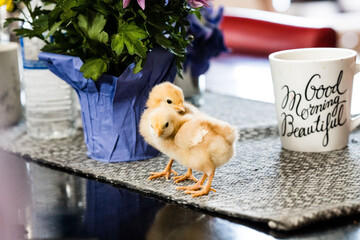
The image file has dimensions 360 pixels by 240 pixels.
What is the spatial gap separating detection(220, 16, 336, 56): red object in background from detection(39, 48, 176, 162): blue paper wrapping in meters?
0.63

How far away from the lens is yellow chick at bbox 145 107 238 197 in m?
0.65

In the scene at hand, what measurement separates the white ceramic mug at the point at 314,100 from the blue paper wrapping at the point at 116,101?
164 mm

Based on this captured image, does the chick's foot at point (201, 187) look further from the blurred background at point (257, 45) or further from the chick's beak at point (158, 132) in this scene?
the blurred background at point (257, 45)

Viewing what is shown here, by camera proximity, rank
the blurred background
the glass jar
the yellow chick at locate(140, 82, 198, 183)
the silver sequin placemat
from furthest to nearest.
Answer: the blurred background, the glass jar, the yellow chick at locate(140, 82, 198, 183), the silver sequin placemat

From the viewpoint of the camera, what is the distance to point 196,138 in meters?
0.64

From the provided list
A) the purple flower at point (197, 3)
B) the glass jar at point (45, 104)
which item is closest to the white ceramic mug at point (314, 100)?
the purple flower at point (197, 3)

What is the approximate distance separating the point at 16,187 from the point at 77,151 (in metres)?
0.17

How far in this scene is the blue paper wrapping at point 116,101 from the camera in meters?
0.80

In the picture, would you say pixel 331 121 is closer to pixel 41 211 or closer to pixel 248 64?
pixel 41 211

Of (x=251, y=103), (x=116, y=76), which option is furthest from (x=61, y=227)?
(x=251, y=103)

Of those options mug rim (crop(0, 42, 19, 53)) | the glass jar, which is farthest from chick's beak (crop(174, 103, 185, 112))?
mug rim (crop(0, 42, 19, 53))

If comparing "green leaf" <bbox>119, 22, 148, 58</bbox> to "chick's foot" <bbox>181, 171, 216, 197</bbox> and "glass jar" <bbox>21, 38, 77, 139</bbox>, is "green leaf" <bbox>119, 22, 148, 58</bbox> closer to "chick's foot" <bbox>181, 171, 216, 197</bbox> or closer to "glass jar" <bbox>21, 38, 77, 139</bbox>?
"chick's foot" <bbox>181, 171, 216, 197</bbox>

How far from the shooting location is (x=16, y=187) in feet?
2.42

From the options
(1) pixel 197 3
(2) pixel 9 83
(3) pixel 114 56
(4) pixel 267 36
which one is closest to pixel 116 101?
(3) pixel 114 56
